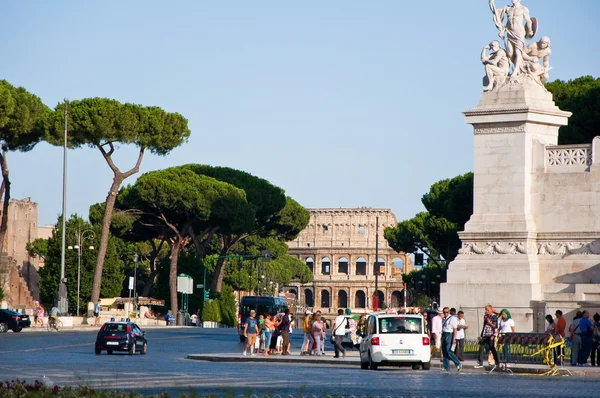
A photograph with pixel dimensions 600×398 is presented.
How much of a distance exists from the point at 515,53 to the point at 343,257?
152m

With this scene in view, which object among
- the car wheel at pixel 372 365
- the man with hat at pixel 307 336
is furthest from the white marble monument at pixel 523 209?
the car wheel at pixel 372 365

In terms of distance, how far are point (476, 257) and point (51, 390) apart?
21899mm

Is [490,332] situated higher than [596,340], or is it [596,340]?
[490,332]

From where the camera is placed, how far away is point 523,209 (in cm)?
3650

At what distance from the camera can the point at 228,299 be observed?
90.9 meters

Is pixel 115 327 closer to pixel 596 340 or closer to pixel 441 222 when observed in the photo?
pixel 596 340

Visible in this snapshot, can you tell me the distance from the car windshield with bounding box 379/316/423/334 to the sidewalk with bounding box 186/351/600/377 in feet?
3.65

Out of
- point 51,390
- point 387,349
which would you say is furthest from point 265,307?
point 51,390

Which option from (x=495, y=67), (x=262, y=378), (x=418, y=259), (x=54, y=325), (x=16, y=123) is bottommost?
(x=262, y=378)

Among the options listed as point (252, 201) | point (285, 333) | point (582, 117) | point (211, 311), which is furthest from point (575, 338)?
point (252, 201)

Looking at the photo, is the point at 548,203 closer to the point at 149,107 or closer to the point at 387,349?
the point at 387,349

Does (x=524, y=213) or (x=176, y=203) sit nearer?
(x=524, y=213)

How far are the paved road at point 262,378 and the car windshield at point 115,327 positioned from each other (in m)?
2.33

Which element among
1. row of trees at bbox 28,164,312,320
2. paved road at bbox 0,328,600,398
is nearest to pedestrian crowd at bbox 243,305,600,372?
paved road at bbox 0,328,600,398
